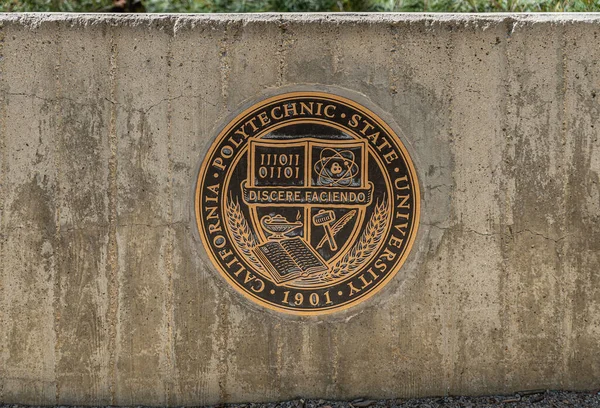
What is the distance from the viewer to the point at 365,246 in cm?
298

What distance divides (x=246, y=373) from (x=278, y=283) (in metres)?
0.54

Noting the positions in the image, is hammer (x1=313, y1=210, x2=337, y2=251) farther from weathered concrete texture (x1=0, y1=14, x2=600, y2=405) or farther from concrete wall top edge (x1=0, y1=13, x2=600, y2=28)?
concrete wall top edge (x1=0, y1=13, x2=600, y2=28)

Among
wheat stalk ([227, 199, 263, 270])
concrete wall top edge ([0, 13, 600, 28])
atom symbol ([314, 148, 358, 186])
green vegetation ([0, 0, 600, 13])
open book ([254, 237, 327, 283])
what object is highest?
green vegetation ([0, 0, 600, 13])

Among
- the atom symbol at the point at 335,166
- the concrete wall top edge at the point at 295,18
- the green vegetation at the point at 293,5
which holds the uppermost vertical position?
the green vegetation at the point at 293,5

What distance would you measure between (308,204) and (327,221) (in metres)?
0.14

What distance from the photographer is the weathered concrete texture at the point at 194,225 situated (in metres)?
2.94

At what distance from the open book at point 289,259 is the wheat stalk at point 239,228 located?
0.19 ft

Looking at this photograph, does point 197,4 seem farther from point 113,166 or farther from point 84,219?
point 84,219

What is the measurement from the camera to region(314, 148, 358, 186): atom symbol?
117 inches

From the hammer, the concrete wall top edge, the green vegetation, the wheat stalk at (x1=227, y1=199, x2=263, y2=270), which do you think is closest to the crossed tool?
the hammer

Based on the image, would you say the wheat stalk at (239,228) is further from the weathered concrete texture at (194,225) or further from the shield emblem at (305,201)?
the weathered concrete texture at (194,225)

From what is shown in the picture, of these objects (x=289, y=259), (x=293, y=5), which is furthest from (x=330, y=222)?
(x=293, y=5)

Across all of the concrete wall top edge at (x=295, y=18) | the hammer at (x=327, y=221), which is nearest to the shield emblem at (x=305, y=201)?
the hammer at (x=327, y=221)

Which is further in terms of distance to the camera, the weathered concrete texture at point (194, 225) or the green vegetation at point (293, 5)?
the green vegetation at point (293, 5)
